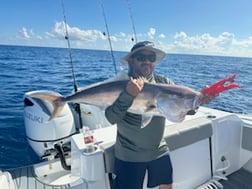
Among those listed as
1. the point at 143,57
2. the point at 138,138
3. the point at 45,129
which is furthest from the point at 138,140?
the point at 45,129

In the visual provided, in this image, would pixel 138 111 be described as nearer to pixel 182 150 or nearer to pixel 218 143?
pixel 182 150

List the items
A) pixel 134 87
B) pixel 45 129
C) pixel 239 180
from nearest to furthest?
pixel 134 87 → pixel 239 180 → pixel 45 129

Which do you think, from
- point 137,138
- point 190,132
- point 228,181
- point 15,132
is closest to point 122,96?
point 137,138

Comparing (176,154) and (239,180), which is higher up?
(176,154)

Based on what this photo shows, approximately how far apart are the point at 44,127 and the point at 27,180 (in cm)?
87

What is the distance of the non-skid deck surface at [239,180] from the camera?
2.83 metres

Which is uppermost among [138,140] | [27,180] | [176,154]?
[138,140]

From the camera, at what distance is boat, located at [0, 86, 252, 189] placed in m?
2.04

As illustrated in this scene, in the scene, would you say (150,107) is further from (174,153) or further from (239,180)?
(239,180)

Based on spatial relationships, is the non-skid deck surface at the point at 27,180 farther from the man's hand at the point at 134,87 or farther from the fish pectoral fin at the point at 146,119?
the man's hand at the point at 134,87

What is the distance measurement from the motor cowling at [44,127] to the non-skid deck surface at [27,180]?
19.7 inches

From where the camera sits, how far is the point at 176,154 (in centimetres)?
246

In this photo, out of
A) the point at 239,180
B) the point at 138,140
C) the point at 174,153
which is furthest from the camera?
the point at 239,180

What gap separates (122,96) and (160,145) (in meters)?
0.61
